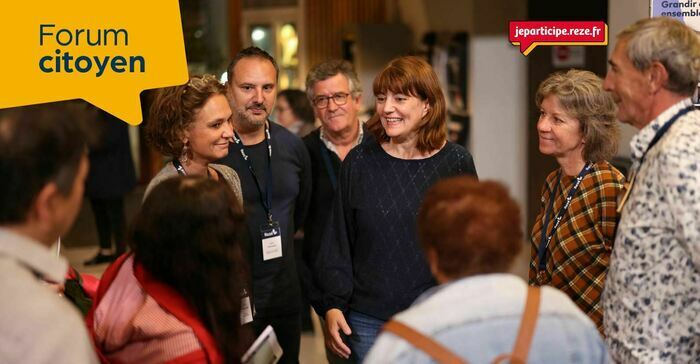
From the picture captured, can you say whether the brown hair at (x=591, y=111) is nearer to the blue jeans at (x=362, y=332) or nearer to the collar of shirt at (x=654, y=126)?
the collar of shirt at (x=654, y=126)

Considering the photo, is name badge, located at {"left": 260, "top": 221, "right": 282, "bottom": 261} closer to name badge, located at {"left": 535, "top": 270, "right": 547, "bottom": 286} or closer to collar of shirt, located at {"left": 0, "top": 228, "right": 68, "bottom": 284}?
name badge, located at {"left": 535, "top": 270, "right": 547, "bottom": 286}

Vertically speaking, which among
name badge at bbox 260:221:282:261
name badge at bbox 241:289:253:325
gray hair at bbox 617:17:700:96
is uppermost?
gray hair at bbox 617:17:700:96

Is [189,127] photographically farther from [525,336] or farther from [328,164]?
[525,336]

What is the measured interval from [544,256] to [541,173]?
518cm

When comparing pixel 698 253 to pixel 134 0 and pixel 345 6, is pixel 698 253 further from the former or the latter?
pixel 345 6

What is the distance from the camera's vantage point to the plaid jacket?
2846 mm

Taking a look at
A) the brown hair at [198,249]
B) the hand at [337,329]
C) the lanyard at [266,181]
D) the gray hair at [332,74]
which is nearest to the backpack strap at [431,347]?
the brown hair at [198,249]

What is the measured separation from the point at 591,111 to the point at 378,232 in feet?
2.58

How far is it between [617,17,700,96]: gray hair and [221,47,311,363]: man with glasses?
1.65m

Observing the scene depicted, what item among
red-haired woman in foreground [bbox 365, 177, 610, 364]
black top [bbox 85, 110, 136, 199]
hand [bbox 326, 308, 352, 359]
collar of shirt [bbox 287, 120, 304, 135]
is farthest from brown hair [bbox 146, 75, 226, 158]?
black top [bbox 85, 110, 136, 199]

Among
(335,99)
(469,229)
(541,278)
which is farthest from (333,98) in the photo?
(469,229)

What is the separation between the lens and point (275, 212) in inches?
141

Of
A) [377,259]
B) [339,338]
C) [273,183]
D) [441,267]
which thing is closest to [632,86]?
[441,267]

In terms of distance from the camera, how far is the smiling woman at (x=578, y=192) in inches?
112
